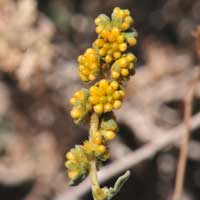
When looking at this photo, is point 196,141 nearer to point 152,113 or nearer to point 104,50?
point 152,113

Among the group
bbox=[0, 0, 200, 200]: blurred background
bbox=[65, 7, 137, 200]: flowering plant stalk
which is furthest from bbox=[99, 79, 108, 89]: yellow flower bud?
bbox=[0, 0, 200, 200]: blurred background

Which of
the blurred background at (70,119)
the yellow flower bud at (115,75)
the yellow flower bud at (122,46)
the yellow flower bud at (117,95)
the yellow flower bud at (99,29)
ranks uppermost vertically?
the blurred background at (70,119)

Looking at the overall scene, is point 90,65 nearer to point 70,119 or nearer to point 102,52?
point 102,52

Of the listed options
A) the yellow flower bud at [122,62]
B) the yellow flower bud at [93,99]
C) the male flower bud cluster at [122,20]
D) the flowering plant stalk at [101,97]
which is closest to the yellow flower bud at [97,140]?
the flowering plant stalk at [101,97]

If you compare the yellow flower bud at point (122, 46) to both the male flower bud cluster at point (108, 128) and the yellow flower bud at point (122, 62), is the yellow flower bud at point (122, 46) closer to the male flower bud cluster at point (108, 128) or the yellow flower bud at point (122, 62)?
the yellow flower bud at point (122, 62)

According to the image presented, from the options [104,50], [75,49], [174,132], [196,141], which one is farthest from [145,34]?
[104,50]

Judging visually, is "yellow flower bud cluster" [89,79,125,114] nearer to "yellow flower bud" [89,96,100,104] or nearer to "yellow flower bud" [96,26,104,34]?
"yellow flower bud" [89,96,100,104]
